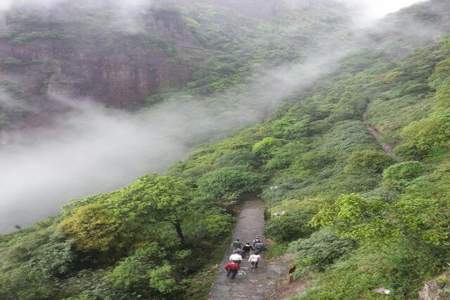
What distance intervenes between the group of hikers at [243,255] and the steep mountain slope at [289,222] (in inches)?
40.5

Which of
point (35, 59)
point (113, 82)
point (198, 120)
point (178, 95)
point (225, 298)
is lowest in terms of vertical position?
point (225, 298)

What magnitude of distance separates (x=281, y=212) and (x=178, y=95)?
173ft

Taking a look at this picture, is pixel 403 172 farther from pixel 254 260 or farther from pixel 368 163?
pixel 254 260

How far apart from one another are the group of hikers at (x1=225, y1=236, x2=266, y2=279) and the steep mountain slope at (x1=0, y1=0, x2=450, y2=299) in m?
1.03

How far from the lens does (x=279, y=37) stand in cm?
10962

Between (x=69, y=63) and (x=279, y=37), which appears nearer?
(x=69, y=63)

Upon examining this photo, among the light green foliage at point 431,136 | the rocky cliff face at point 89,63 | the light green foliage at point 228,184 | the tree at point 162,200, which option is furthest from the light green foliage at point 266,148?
the rocky cliff face at point 89,63

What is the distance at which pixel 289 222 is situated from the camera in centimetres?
2047

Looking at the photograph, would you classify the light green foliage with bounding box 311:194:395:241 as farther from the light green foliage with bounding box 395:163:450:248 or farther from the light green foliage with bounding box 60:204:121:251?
the light green foliage with bounding box 60:204:121:251

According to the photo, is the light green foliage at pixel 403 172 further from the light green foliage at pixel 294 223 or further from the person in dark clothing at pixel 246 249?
the person in dark clothing at pixel 246 249

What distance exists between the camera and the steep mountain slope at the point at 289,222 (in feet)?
42.4

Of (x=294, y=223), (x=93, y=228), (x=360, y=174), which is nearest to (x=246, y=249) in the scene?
(x=294, y=223)

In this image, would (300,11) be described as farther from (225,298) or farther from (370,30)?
(225,298)

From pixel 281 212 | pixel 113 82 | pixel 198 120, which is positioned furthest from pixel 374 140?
pixel 113 82
